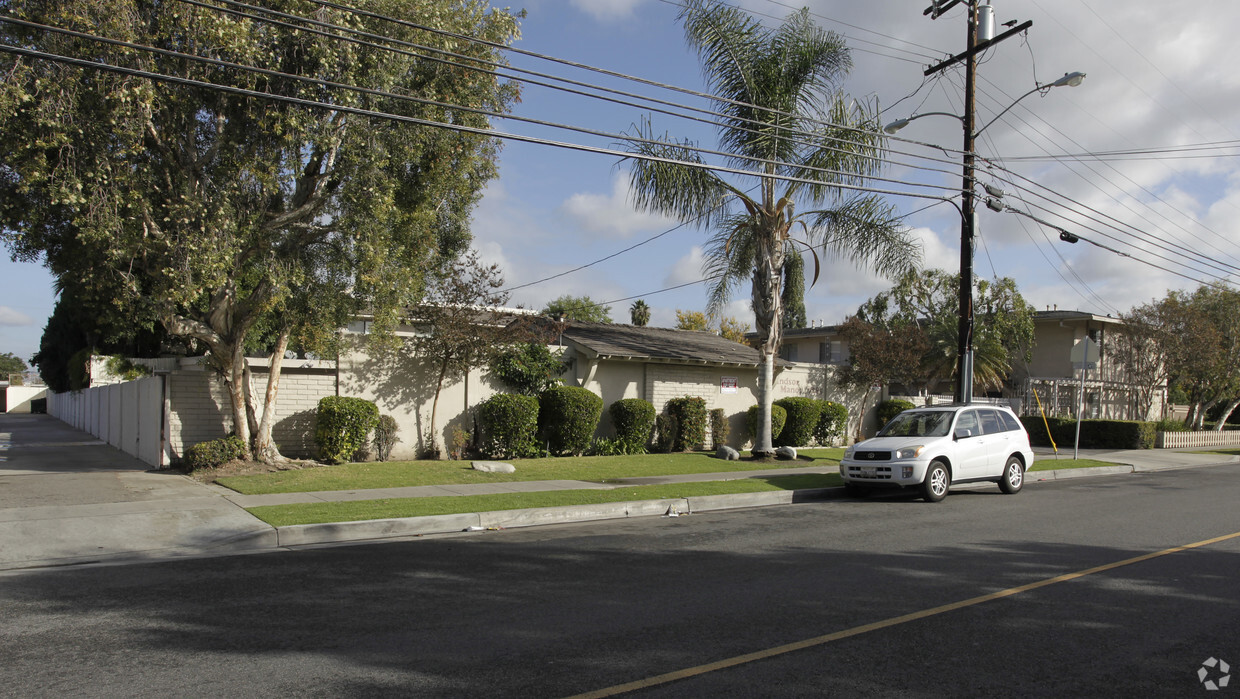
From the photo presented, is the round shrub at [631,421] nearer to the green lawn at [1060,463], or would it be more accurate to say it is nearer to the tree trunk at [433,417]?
the tree trunk at [433,417]

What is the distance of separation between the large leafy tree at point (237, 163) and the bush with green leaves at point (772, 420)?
1053 centimetres

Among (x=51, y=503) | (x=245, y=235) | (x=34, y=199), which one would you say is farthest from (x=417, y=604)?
(x=34, y=199)

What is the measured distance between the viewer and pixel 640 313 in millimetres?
57125

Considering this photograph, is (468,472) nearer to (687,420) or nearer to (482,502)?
(482,502)

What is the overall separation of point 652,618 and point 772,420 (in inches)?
630

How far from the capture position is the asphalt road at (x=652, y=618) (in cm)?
494

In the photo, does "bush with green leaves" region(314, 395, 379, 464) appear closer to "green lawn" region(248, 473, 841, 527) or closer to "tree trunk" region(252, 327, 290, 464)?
"tree trunk" region(252, 327, 290, 464)

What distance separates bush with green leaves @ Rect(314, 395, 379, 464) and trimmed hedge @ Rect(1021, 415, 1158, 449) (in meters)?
23.3

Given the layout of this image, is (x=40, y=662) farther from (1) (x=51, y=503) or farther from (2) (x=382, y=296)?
(2) (x=382, y=296)

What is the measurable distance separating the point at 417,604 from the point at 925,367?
94.6ft

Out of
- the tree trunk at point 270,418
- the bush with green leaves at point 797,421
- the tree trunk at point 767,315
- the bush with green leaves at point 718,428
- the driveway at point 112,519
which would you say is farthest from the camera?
the bush with green leaves at point 797,421

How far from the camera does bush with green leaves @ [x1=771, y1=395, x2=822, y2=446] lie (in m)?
22.9

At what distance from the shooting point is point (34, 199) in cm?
1217

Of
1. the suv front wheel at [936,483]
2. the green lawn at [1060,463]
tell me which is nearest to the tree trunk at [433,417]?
the suv front wheel at [936,483]
